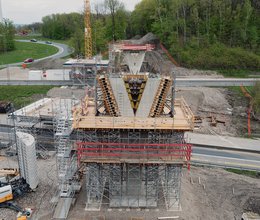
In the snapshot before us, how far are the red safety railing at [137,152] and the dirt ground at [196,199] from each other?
18.0ft

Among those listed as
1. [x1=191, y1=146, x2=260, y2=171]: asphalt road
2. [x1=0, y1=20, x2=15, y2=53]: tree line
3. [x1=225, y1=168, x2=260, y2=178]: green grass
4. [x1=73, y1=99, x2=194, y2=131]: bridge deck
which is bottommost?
[x1=225, y1=168, x2=260, y2=178]: green grass

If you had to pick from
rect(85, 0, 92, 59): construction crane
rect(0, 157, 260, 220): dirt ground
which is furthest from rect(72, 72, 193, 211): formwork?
rect(85, 0, 92, 59): construction crane

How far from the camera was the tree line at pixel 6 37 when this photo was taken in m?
115

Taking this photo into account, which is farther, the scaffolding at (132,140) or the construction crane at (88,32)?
the construction crane at (88,32)

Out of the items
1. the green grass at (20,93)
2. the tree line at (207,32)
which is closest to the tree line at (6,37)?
the tree line at (207,32)

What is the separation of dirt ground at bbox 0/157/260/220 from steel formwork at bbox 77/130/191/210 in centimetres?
108

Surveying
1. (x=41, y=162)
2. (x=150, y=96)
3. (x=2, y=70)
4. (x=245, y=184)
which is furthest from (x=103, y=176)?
(x=2, y=70)

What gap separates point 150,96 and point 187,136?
64.6 ft

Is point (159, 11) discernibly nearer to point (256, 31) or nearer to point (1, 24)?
point (256, 31)

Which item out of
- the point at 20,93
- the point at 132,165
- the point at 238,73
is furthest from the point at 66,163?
the point at 238,73

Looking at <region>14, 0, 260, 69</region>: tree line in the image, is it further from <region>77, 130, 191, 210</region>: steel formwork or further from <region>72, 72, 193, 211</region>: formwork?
<region>77, 130, 191, 210</region>: steel formwork

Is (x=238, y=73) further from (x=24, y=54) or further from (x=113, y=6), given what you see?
(x=24, y=54)

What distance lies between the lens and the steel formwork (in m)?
27.7

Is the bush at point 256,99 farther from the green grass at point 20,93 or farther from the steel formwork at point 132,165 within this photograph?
the green grass at point 20,93
